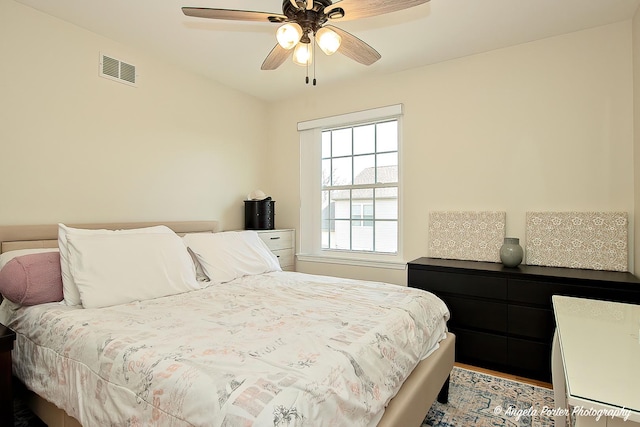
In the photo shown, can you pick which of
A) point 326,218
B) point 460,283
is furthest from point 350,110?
point 460,283

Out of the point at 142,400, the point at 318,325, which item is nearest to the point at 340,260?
the point at 318,325

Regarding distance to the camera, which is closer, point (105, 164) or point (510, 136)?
point (105, 164)

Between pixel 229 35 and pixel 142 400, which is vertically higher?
pixel 229 35

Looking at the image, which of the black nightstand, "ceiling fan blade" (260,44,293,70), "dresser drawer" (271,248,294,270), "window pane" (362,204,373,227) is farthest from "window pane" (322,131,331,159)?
the black nightstand

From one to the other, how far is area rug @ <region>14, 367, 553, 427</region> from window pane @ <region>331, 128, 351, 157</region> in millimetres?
2520

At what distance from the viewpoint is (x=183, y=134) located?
10.6ft

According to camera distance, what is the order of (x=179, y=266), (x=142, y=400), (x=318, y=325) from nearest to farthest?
(x=142, y=400) < (x=318, y=325) < (x=179, y=266)

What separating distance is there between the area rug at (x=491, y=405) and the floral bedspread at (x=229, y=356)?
504 millimetres

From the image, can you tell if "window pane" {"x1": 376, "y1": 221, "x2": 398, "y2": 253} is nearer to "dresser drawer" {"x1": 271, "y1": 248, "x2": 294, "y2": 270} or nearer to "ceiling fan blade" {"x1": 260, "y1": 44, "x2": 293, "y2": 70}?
"dresser drawer" {"x1": 271, "y1": 248, "x2": 294, "y2": 270}

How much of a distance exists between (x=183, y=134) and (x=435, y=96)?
2.49 meters

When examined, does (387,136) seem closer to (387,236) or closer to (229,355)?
(387,236)

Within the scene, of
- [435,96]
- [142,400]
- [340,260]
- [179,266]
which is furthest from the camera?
[340,260]

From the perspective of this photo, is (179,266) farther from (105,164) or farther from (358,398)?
(358,398)

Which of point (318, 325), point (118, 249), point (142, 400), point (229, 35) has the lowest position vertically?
point (142, 400)
